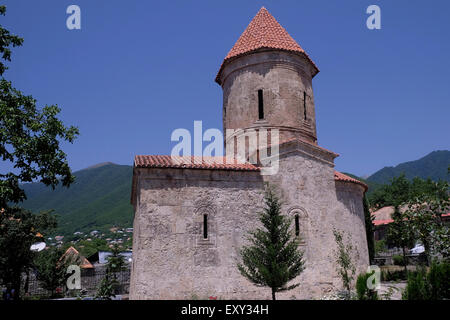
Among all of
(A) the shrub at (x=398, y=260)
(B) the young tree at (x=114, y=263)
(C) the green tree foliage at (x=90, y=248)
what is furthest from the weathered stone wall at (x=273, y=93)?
(C) the green tree foliage at (x=90, y=248)

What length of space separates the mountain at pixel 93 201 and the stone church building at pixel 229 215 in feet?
243

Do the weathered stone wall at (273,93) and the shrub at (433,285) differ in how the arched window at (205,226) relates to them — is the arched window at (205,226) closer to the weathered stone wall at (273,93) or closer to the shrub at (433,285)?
the weathered stone wall at (273,93)

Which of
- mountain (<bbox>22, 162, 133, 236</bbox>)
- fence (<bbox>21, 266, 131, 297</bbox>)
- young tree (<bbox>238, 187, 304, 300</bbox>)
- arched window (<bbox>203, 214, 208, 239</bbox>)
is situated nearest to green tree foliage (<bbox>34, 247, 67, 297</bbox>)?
fence (<bbox>21, 266, 131, 297</bbox>)

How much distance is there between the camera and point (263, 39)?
14562 mm

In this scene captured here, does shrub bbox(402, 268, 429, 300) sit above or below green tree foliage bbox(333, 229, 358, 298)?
below

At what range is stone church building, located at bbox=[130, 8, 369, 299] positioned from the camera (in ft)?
34.8

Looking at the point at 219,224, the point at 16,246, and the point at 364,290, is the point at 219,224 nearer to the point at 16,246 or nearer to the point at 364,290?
the point at 364,290

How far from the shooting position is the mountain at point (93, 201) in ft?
288

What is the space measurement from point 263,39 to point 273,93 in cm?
239

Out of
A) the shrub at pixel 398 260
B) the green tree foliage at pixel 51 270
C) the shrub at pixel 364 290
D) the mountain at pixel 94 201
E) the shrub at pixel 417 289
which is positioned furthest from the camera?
the mountain at pixel 94 201

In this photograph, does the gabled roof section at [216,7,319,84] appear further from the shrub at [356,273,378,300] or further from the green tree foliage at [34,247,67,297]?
the green tree foliage at [34,247,67,297]

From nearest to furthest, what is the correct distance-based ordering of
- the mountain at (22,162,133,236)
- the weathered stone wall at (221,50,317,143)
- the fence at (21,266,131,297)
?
the weathered stone wall at (221,50,317,143) < the fence at (21,266,131,297) < the mountain at (22,162,133,236)

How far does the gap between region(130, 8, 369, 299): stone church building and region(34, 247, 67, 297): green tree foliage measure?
881 cm
